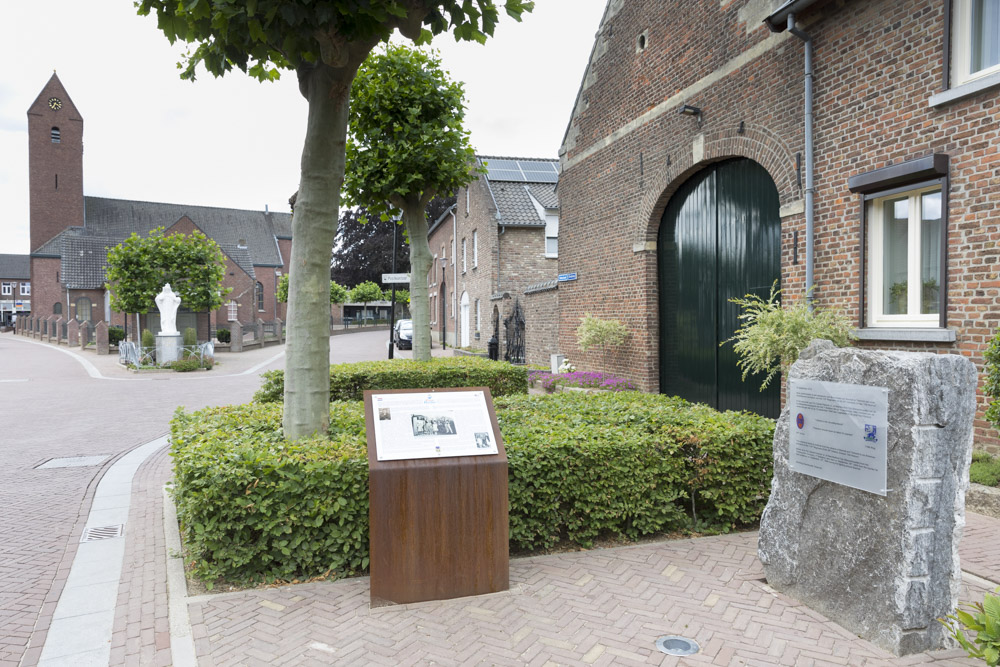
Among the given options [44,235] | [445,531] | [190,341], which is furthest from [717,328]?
[44,235]

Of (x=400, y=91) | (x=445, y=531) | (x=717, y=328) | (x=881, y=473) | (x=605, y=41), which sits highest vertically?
(x=605, y=41)

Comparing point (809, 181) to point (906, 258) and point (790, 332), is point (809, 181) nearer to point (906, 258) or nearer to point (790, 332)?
point (906, 258)

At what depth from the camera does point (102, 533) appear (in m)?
5.39

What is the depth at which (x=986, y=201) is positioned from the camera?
6.07 metres

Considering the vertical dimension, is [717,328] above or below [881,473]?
above

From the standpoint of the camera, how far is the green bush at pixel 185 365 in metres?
23.1

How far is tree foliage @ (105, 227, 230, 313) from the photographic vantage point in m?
27.2

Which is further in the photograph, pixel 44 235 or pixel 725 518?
pixel 44 235

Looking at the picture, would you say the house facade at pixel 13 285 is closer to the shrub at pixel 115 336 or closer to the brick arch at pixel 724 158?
the shrub at pixel 115 336

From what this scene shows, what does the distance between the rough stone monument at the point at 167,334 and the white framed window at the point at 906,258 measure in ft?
76.9

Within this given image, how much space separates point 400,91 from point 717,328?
22.0 feet

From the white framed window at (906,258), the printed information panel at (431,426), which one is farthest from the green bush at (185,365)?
the white framed window at (906,258)

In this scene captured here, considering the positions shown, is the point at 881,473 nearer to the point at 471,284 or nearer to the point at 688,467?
the point at 688,467

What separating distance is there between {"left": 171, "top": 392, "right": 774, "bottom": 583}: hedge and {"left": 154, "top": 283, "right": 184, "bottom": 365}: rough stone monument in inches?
798
